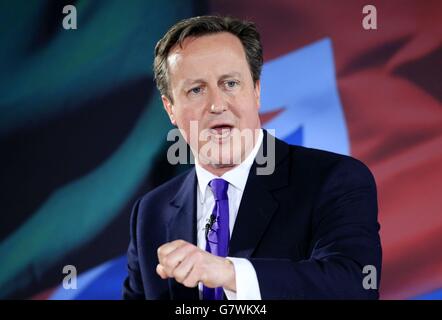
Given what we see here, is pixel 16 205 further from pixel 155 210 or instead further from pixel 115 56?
pixel 155 210

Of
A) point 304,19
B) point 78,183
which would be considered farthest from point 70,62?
point 304,19

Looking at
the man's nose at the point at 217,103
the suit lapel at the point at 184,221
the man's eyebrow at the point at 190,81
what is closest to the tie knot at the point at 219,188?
the suit lapel at the point at 184,221

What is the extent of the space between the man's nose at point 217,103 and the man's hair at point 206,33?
0.23 m

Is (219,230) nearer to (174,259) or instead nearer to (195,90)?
(195,90)

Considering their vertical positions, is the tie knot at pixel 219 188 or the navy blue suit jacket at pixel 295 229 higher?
the tie knot at pixel 219 188

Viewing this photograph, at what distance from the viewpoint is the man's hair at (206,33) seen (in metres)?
2.21

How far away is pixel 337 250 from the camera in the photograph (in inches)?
71.9

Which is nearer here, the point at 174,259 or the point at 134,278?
the point at 174,259

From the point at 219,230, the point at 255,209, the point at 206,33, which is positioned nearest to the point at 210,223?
the point at 219,230

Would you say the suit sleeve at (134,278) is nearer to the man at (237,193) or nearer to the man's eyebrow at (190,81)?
the man at (237,193)

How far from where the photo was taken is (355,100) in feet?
10.4

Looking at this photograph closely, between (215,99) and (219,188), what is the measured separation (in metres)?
0.30
